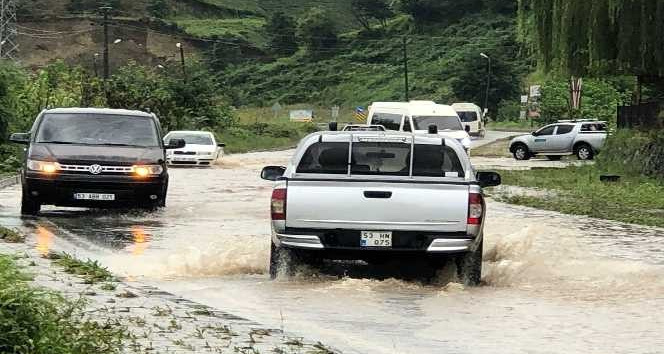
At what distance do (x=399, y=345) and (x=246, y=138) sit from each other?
64.2 meters

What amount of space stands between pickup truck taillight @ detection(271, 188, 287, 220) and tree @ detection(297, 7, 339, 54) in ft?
405

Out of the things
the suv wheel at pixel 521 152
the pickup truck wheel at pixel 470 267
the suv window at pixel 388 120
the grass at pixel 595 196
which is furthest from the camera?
the suv wheel at pixel 521 152

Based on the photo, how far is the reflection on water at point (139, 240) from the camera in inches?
607

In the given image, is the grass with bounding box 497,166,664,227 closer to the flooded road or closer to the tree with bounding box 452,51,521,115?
the flooded road

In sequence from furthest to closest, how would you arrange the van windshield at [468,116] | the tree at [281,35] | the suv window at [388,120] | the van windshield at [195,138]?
the tree at [281,35]
the van windshield at [468,116]
the van windshield at [195,138]
the suv window at [388,120]

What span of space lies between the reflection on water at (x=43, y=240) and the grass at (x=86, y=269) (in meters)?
0.87

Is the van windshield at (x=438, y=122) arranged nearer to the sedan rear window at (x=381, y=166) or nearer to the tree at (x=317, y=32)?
the sedan rear window at (x=381, y=166)

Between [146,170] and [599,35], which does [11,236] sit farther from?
[599,35]

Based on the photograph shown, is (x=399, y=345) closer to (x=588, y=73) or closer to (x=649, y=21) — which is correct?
(x=649, y=21)

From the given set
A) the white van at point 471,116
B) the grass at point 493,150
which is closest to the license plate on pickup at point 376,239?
the grass at point 493,150

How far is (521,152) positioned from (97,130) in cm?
3494

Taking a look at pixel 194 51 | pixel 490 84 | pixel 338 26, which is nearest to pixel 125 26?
pixel 194 51

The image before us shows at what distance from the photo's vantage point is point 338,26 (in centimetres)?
15262

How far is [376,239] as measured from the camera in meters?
12.1
